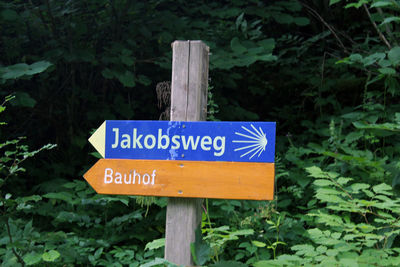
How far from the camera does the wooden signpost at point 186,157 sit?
1774mm

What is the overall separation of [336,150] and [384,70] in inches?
30.0

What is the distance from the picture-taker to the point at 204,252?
178 cm

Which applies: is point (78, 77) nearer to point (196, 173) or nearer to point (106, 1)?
point (106, 1)

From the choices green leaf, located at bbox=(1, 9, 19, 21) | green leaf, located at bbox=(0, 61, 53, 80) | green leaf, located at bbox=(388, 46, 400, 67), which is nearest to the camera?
green leaf, located at bbox=(388, 46, 400, 67)

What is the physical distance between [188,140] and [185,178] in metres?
0.17

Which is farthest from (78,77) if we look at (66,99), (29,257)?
(29,257)

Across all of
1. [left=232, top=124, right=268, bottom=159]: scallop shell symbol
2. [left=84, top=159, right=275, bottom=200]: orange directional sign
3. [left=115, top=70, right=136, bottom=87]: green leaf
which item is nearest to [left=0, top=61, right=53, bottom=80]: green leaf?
[left=115, top=70, right=136, bottom=87]: green leaf

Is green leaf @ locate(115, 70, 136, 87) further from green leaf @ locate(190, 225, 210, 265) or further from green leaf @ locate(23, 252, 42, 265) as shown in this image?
green leaf @ locate(190, 225, 210, 265)

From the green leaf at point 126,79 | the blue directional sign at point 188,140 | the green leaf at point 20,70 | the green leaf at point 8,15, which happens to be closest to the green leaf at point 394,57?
the blue directional sign at point 188,140

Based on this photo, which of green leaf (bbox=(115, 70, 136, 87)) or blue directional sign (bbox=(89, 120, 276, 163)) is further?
green leaf (bbox=(115, 70, 136, 87))

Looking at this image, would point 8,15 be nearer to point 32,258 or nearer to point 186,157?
point 32,258

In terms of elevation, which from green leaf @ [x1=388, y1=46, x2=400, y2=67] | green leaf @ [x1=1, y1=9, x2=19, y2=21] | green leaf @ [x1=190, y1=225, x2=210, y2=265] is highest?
green leaf @ [x1=1, y1=9, x2=19, y2=21]

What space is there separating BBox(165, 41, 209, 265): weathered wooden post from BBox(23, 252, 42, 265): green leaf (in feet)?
3.28

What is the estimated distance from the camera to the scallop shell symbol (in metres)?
1.77
